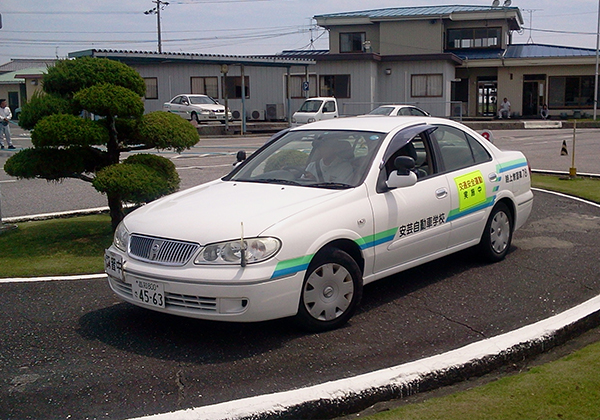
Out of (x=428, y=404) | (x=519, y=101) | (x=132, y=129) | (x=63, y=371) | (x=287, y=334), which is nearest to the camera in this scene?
(x=428, y=404)

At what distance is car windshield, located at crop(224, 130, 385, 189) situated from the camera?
599 centimetres

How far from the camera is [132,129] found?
8.65m

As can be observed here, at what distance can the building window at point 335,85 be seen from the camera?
135 feet

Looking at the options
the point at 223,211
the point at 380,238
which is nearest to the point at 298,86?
the point at 380,238

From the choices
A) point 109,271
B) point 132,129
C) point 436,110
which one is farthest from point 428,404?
point 436,110

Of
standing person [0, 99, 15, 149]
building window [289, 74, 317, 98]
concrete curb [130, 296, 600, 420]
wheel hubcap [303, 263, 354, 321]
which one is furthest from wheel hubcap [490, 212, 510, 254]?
building window [289, 74, 317, 98]

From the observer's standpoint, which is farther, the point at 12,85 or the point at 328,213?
the point at 12,85

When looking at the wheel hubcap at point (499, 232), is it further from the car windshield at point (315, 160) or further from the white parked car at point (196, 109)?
the white parked car at point (196, 109)

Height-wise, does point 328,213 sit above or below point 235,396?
above

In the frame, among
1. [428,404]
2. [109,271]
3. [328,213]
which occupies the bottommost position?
[428,404]

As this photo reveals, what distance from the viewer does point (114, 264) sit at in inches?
212

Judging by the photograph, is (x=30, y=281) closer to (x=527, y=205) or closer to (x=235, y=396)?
(x=235, y=396)

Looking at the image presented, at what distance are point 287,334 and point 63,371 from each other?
1643 millimetres

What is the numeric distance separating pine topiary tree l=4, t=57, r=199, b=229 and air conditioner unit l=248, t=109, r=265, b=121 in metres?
34.1
